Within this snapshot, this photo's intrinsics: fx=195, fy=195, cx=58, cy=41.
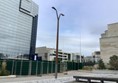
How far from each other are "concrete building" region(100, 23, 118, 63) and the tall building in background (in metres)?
67.3

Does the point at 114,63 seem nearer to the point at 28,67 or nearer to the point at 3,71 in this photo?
the point at 28,67

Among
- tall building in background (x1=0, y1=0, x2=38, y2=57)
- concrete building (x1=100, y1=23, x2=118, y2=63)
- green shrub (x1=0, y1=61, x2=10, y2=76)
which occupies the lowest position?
green shrub (x1=0, y1=61, x2=10, y2=76)

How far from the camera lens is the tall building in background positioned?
385 ft

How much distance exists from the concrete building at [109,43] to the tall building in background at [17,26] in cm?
6725

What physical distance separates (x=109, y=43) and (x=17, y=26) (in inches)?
3031

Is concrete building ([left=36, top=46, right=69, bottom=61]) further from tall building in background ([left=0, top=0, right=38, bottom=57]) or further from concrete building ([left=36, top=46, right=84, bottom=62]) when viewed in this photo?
tall building in background ([left=0, top=0, right=38, bottom=57])

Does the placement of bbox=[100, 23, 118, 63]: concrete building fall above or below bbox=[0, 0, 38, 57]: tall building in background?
below

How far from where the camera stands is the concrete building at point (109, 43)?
64.8 metres

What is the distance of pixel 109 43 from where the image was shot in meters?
66.2

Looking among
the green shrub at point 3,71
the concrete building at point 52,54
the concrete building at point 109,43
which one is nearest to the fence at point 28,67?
the green shrub at point 3,71

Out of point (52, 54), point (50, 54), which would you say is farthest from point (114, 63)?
point (52, 54)

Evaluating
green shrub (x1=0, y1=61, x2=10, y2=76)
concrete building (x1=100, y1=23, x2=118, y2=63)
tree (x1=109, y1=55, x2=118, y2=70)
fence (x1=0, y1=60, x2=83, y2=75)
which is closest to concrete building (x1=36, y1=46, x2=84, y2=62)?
concrete building (x1=100, y1=23, x2=118, y2=63)

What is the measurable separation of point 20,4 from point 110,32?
75023 millimetres

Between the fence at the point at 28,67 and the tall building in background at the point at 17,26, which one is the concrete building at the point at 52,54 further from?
the fence at the point at 28,67
